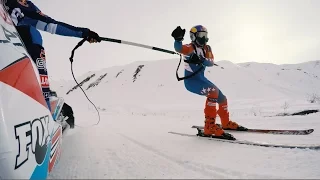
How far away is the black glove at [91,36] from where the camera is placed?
11.1 ft

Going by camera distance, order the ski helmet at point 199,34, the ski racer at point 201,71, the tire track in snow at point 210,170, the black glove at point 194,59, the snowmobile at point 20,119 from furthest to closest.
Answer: the ski helmet at point 199,34 → the black glove at point 194,59 → the ski racer at point 201,71 → the tire track in snow at point 210,170 → the snowmobile at point 20,119

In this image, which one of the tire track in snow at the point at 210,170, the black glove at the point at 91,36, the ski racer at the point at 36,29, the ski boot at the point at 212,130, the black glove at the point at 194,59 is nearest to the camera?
the tire track in snow at the point at 210,170

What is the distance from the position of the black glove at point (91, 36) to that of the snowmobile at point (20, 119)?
1159 mm

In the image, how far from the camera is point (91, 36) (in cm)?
345

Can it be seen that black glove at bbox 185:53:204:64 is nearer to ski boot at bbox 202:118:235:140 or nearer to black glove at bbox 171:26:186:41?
black glove at bbox 171:26:186:41

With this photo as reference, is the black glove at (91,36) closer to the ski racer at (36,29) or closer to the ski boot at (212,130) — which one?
the ski racer at (36,29)

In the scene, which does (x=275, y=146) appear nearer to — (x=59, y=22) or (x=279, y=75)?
(x=59, y=22)

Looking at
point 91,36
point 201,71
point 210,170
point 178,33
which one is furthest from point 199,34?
point 210,170

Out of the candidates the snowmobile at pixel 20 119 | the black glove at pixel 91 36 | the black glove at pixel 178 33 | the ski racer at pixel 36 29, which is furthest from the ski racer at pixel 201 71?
the snowmobile at pixel 20 119

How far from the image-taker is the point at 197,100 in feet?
92.2

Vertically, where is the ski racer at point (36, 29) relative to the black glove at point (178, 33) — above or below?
below

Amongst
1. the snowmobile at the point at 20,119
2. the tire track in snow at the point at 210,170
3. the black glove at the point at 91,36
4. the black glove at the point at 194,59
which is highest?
the black glove at the point at 91,36

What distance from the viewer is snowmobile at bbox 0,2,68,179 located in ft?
5.08

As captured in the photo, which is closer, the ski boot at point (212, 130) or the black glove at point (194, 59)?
the ski boot at point (212, 130)
